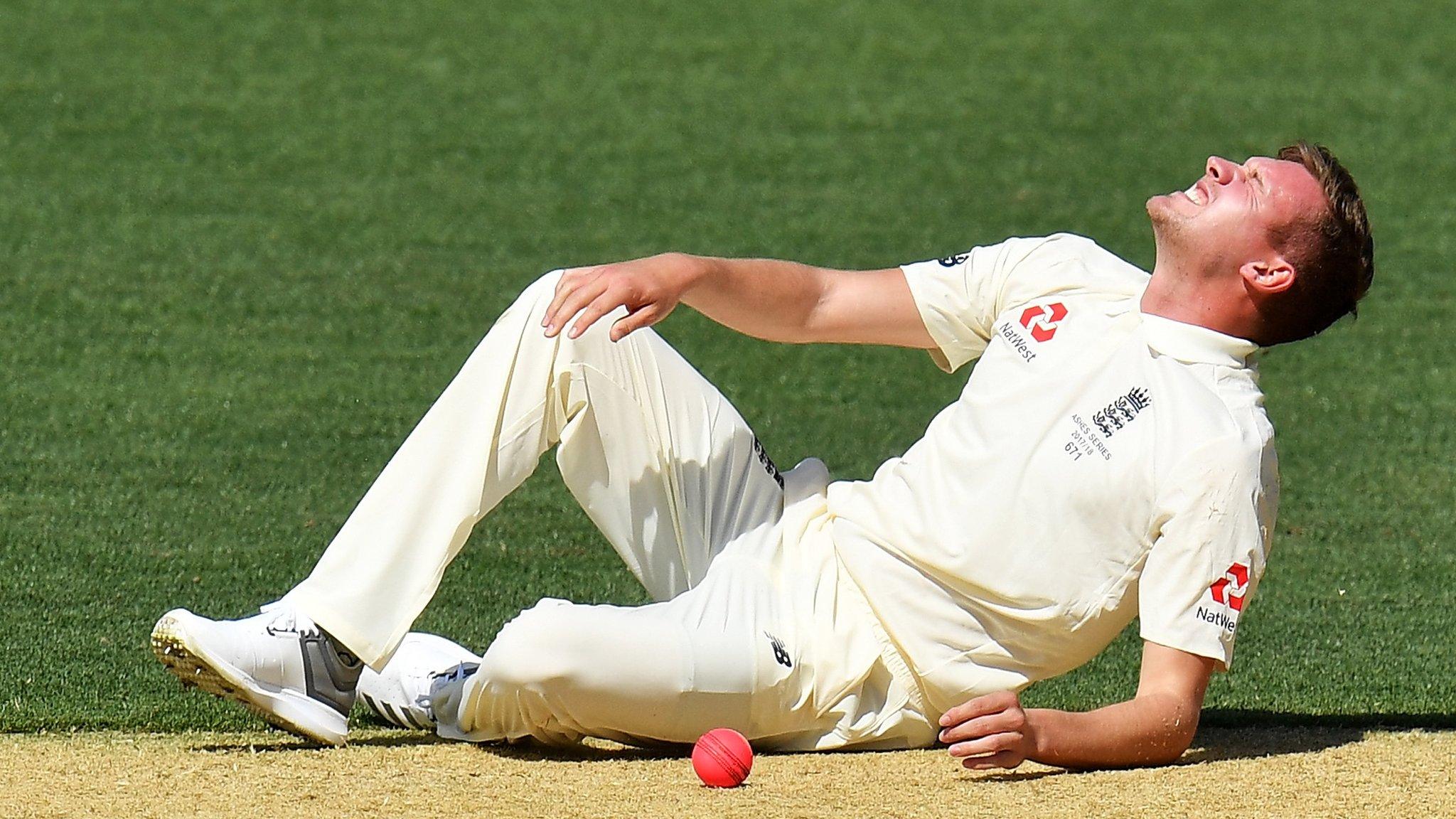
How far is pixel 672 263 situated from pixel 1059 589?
0.89m

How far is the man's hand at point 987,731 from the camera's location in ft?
9.31

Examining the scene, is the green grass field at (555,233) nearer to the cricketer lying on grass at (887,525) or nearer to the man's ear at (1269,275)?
the cricketer lying on grass at (887,525)

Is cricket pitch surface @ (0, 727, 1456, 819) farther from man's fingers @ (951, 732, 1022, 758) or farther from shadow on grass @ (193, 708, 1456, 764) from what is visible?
man's fingers @ (951, 732, 1022, 758)

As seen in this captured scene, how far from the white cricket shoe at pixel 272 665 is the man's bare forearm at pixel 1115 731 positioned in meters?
1.21

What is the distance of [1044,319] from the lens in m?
3.43

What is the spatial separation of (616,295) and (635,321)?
55mm

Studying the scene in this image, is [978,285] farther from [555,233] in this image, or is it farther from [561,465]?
[555,233]

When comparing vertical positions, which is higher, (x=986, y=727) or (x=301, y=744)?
(x=986, y=727)

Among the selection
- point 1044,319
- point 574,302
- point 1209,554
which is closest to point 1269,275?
point 1044,319

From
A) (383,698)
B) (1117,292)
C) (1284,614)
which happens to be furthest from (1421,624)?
(383,698)

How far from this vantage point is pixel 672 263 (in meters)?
3.40

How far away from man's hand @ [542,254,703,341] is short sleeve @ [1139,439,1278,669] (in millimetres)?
941

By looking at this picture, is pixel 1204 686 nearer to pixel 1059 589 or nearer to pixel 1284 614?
pixel 1059 589

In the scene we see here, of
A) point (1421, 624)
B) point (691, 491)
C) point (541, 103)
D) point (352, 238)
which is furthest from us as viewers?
point (541, 103)
